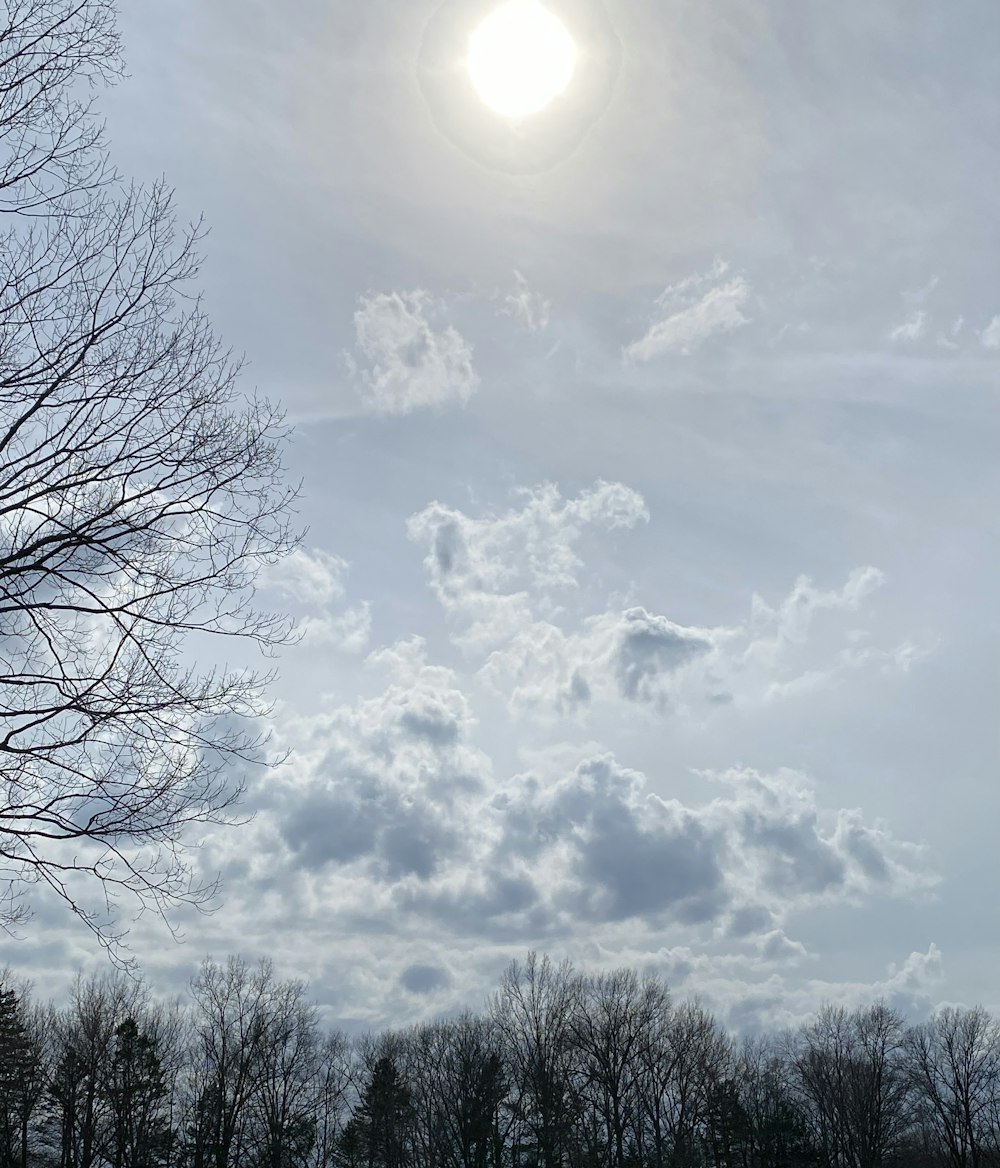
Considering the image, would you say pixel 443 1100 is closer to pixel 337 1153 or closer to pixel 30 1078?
pixel 337 1153

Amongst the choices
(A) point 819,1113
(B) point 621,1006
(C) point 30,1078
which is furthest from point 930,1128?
(C) point 30,1078

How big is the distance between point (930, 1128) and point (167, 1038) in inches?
2272

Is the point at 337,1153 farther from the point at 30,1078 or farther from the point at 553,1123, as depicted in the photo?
the point at 30,1078

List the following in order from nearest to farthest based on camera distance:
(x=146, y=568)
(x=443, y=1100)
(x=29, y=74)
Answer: (x=29, y=74), (x=146, y=568), (x=443, y=1100)

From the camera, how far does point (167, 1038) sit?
5728cm

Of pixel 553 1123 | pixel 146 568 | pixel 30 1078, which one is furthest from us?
pixel 553 1123

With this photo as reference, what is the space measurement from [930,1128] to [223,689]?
8457 centimetres

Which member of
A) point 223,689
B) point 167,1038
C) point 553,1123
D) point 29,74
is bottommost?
point 553,1123

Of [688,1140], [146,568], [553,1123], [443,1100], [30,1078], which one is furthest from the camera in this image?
[443,1100]

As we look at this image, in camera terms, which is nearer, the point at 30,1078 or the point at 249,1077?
the point at 30,1078

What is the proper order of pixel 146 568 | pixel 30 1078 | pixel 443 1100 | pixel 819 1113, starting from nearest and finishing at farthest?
1. pixel 146 568
2. pixel 30 1078
3. pixel 443 1100
4. pixel 819 1113

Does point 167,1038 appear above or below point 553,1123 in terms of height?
above

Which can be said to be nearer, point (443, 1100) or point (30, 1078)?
point (30, 1078)

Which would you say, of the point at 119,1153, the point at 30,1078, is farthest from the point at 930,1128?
the point at 30,1078
